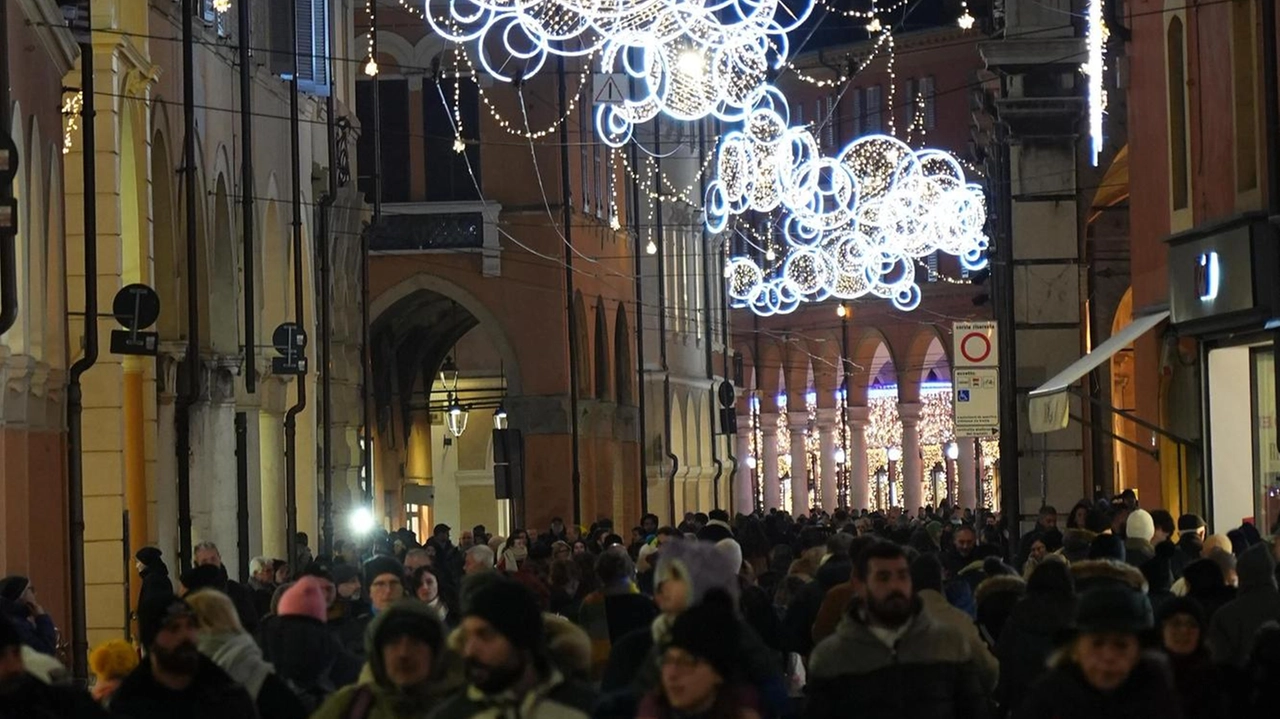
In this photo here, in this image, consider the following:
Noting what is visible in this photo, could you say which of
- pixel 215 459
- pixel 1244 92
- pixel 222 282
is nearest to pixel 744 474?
pixel 222 282

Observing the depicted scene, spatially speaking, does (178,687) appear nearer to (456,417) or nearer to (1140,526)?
(1140,526)

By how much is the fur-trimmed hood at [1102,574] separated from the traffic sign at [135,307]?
12876 mm

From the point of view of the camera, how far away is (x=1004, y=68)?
32844mm

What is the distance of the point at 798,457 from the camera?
3211 inches

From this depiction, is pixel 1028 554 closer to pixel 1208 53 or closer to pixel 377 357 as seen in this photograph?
pixel 1208 53

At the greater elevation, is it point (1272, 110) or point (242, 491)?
point (1272, 110)

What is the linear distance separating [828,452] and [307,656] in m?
69.2

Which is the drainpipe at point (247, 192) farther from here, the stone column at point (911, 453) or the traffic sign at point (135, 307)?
the stone column at point (911, 453)

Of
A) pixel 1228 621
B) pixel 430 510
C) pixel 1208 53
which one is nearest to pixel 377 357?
pixel 430 510

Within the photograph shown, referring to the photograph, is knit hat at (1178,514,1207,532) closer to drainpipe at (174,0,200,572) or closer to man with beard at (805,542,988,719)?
drainpipe at (174,0,200,572)

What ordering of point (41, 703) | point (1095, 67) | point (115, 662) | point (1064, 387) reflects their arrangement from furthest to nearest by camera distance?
point (1095, 67)
point (1064, 387)
point (115, 662)
point (41, 703)

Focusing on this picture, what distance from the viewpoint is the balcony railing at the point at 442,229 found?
50594 mm

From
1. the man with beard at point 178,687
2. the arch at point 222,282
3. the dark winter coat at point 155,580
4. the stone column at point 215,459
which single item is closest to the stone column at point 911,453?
the arch at point 222,282

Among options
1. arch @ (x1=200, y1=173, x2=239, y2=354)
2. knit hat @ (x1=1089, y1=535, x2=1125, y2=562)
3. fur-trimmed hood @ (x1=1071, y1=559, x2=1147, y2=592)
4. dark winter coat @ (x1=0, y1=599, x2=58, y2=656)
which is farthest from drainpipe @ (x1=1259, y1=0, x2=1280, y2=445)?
arch @ (x1=200, y1=173, x2=239, y2=354)
